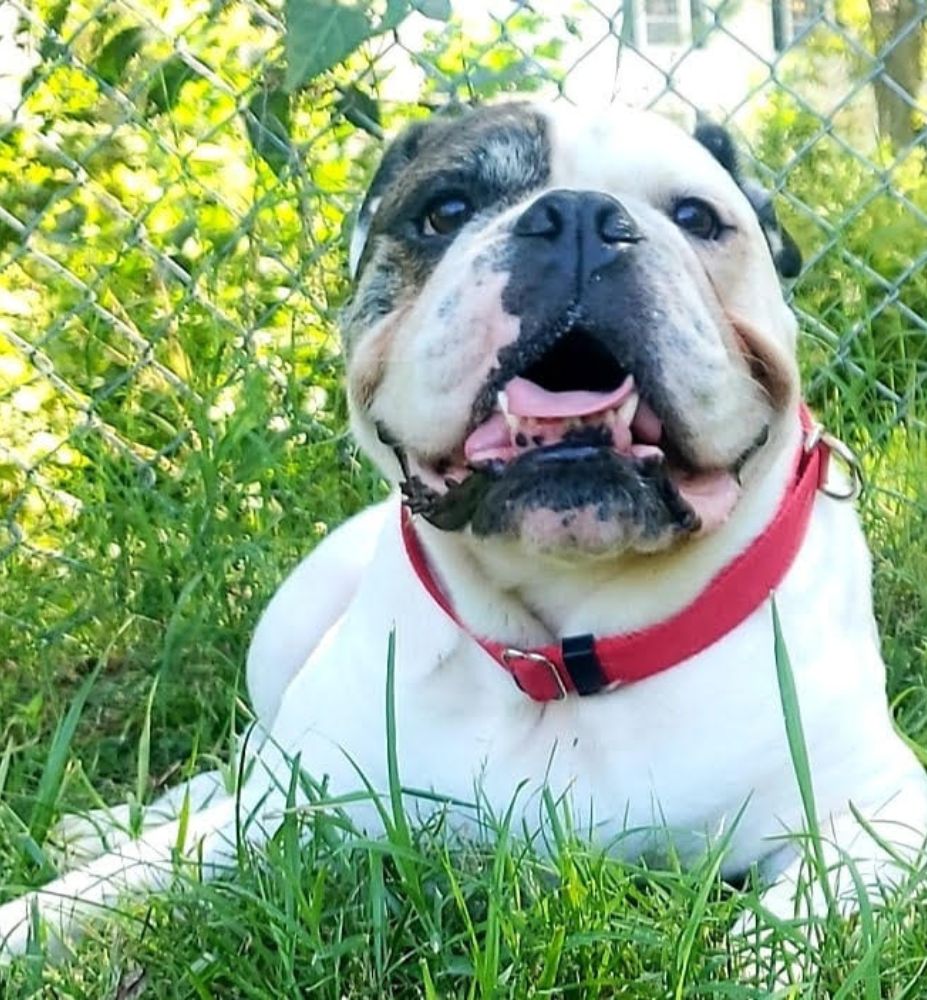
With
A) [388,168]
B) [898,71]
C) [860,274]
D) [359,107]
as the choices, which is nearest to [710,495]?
[388,168]

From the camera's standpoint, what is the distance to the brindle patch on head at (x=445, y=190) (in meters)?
1.89

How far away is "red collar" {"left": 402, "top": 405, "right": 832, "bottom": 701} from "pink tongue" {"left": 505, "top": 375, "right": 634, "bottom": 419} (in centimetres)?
27

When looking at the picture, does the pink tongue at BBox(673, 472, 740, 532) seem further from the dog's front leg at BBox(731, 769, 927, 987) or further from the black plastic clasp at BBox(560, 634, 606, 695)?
the dog's front leg at BBox(731, 769, 927, 987)

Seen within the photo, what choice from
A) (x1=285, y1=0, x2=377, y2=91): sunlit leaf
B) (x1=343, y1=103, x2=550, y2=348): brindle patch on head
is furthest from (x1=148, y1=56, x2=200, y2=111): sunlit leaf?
(x1=343, y1=103, x2=550, y2=348): brindle patch on head

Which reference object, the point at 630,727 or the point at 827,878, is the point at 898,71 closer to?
the point at 630,727

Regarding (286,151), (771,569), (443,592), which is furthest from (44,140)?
(771,569)

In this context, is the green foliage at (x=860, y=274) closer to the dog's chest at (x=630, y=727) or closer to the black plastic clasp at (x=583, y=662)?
the dog's chest at (x=630, y=727)

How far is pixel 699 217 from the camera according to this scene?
187cm

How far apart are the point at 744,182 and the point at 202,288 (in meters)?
1.21

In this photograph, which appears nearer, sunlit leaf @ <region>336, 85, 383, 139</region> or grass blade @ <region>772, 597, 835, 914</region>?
grass blade @ <region>772, 597, 835, 914</region>

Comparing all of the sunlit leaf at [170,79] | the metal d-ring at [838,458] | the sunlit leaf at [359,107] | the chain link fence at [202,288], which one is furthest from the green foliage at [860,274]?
the sunlit leaf at [170,79]

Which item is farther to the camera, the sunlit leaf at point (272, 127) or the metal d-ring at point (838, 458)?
the sunlit leaf at point (272, 127)

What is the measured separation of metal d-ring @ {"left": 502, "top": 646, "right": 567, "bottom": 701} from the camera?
1832mm

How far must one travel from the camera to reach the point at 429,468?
178cm
